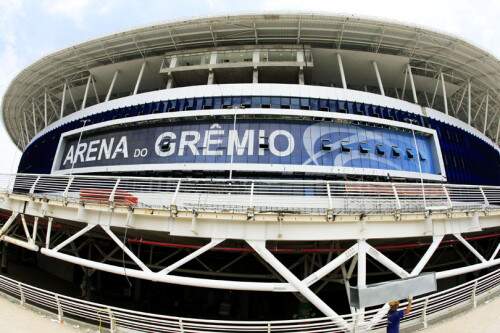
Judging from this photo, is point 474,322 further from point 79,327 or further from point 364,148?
point 79,327

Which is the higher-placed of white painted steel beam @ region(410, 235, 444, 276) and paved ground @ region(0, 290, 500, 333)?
white painted steel beam @ region(410, 235, 444, 276)

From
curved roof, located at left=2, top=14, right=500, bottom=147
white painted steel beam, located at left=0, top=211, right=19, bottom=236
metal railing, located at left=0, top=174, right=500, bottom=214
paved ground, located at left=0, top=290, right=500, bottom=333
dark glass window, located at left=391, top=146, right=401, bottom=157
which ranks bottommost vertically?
paved ground, located at left=0, top=290, right=500, bottom=333

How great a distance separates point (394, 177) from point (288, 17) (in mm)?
14380

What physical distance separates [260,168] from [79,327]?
12425mm

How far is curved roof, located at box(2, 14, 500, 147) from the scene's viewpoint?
24438 mm

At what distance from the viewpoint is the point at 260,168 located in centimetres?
1984

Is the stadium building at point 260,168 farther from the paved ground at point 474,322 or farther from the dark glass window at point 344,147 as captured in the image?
the paved ground at point 474,322

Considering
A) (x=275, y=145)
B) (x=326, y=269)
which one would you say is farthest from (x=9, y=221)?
(x=326, y=269)

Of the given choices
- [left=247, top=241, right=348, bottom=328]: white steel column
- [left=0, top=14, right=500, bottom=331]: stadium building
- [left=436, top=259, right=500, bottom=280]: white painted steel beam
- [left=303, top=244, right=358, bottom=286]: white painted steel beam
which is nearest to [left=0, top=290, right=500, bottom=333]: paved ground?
[left=436, top=259, right=500, bottom=280]: white painted steel beam

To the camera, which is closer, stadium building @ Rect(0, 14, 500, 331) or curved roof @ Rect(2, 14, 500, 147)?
stadium building @ Rect(0, 14, 500, 331)

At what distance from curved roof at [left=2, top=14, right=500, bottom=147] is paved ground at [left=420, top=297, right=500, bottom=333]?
67.9ft

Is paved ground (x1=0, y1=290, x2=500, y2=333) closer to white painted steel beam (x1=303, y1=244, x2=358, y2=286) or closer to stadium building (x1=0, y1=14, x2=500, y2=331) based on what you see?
stadium building (x1=0, y1=14, x2=500, y2=331)

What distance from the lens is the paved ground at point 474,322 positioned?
9.87m

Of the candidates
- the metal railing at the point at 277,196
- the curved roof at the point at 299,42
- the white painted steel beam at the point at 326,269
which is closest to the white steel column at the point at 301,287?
the white painted steel beam at the point at 326,269
